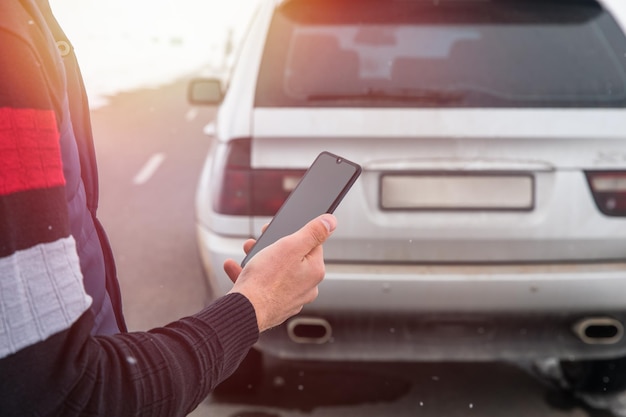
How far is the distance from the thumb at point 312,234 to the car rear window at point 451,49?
5.60 ft

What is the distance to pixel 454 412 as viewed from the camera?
3.34 metres

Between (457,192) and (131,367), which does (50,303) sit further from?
(457,192)

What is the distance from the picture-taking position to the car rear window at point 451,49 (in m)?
3.07

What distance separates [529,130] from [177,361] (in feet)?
6.58

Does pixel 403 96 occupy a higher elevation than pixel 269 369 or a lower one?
higher

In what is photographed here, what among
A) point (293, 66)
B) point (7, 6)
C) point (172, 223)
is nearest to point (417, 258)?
point (293, 66)

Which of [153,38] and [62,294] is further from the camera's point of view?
[153,38]

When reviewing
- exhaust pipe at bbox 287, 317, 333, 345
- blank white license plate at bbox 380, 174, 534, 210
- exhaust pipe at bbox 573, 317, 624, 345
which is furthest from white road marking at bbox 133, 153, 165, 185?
exhaust pipe at bbox 573, 317, 624, 345

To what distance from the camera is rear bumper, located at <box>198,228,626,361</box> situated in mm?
2898

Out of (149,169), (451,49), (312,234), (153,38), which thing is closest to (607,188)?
(451,49)

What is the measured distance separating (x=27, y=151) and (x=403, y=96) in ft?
7.00

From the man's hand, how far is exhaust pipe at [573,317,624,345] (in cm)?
195

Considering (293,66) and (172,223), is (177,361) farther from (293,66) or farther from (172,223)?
(172,223)

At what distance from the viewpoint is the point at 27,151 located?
0.96 meters
